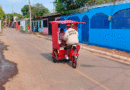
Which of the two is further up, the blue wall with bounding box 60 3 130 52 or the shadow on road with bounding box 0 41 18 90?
the blue wall with bounding box 60 3 130 52

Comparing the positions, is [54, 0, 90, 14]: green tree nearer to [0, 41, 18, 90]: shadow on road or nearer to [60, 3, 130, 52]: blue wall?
[60, 3, 130, 52]: blue wall

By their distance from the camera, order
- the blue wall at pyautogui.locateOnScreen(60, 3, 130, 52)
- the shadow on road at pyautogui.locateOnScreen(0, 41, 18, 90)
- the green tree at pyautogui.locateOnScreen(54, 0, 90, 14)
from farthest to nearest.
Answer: the green tree at pyautogui.locateOnScreen(54, 0, 90, 14) → the blue wall at pyautogui.locateOnScreen(60, 3, 130, 52) → the shadow on road at pyautogui.locateOnScreen(0, 41, 18, 90)

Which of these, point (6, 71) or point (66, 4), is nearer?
point (6, 71)

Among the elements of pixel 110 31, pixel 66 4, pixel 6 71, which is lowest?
pixel 6 71

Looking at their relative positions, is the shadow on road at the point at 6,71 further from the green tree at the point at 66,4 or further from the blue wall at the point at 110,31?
the green tree at the point at 66,4

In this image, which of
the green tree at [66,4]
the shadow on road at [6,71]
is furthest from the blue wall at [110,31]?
the shadow on road at [6,71]

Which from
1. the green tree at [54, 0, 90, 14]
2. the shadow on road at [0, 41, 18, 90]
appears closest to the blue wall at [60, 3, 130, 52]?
the green tree at [54, 0, 90, 14]

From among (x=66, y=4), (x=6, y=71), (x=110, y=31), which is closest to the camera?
(x=6, y=71)

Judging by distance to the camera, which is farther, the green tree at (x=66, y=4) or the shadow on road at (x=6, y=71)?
the green tree at (x=66, y=4)

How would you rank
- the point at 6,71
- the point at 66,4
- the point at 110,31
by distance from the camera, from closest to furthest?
the point at 6,71 < the point at 110,31 < the point at 66,4

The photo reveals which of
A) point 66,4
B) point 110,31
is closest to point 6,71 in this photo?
point 110,31

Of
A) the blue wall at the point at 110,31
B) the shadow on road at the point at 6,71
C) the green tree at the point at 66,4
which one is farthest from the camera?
the green tree at the point at 66,4

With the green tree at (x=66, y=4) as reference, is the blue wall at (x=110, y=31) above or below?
below

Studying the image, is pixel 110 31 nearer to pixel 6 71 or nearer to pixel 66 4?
pixel 6 71
